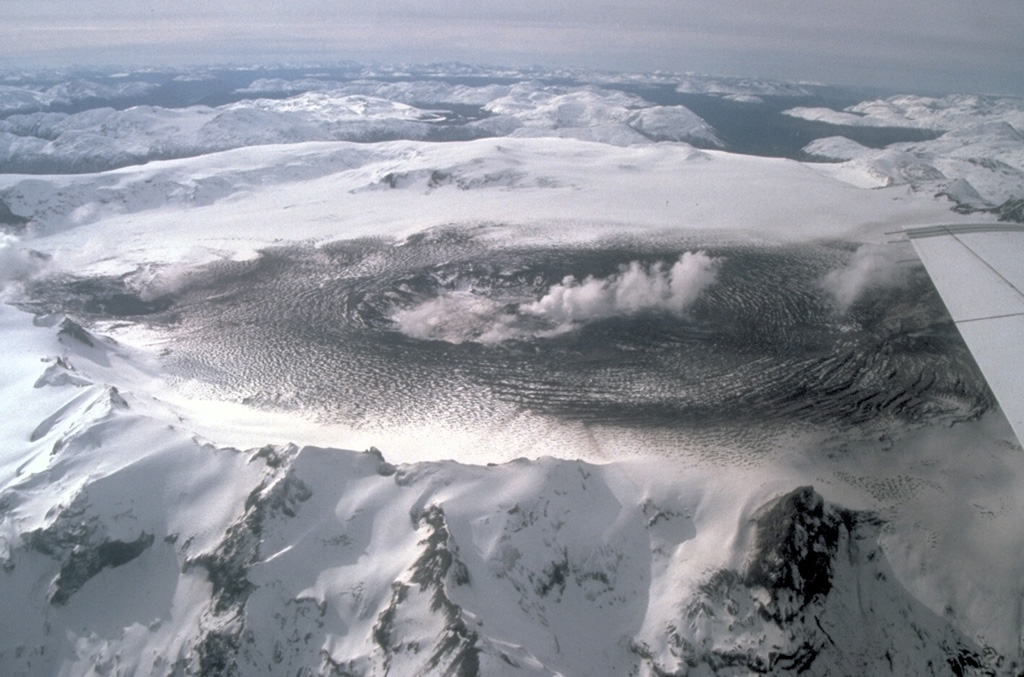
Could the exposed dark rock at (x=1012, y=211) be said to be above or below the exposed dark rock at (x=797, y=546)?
above

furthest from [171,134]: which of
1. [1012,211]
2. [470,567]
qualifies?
[1012,211]

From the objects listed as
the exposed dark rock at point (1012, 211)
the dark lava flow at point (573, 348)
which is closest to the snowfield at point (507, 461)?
the dark lava flow at point (573, 348)

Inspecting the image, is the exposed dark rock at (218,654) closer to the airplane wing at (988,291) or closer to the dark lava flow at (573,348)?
the dark lava flow at (573,348)

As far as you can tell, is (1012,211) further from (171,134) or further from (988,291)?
(171,134)

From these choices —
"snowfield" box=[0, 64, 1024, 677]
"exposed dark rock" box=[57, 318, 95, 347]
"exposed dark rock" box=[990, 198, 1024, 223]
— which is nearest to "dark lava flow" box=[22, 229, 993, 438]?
"snowfield" box=[0, 64, 1024, 677]

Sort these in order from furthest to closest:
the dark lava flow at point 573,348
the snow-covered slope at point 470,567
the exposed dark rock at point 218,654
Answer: the dark lava flow at point 573,348, the snow-covered slope at point 470,567, the exposed dark rock at point 218,654

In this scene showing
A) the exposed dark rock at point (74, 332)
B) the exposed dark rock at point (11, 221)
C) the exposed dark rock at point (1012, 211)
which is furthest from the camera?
the exposed dark rock at point (11, 221)

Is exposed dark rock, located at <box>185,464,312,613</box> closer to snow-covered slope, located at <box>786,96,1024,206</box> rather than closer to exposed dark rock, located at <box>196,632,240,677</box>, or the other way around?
exposed dark rock, located at <box>196,632,240,677</box>
